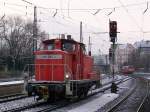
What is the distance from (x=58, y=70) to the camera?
20844 mm

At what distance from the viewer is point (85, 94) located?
25.2 m

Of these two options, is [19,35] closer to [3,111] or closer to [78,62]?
[78,62]

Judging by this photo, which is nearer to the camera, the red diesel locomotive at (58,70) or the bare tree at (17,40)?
the red diesel locomotive at (58,70)

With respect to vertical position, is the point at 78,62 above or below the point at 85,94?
above

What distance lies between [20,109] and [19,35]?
7994 cm

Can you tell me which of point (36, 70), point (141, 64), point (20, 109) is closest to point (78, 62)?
point (36, 70)

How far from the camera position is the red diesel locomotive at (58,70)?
784 inches

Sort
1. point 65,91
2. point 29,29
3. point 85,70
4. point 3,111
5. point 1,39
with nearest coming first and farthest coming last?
point 3,111 < point 65,91 < point 85,70 < point 1,39 < point 29,29

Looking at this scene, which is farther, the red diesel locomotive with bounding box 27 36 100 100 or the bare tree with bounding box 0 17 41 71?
the bare tree with bounding box 0 17 41 71

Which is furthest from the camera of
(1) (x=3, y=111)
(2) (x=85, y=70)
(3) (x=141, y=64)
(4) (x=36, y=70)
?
(3) (x=141, y=64)

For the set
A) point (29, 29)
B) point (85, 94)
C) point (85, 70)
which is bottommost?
point (85, 94)

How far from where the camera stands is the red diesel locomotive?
1992 cm

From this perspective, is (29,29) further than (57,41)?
Yes

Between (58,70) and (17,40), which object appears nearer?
(58,70)
